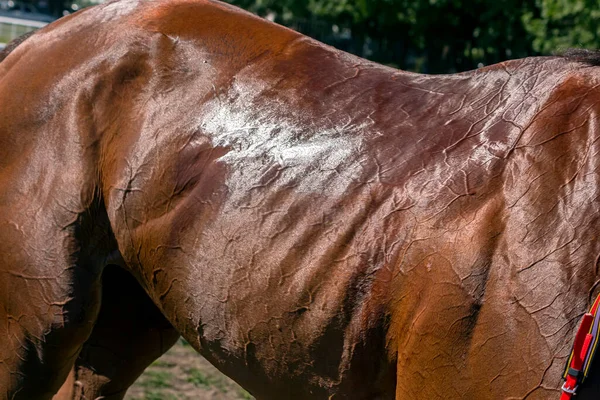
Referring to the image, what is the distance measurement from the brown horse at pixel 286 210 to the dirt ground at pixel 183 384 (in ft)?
5.15

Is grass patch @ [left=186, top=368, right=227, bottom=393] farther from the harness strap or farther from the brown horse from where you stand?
the harness strap

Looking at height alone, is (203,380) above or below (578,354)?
below

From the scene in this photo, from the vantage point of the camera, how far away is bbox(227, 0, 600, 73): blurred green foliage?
14.2 m

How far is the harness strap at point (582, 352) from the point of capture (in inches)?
63.2

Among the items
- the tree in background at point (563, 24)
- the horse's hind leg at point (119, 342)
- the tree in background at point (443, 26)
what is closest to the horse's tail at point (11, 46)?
the horse's hind leg at point (119, 342)

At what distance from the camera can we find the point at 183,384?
4738 millimetres

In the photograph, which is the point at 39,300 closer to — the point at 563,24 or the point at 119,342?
the point at 119,342

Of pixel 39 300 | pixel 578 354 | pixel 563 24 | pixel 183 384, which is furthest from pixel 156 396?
pixel 563 24

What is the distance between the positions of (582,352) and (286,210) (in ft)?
2.64

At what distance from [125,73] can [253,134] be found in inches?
20.2

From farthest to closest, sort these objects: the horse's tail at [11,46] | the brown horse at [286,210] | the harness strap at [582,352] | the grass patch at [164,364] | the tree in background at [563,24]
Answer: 1. the tree in background at [563,24]
2. the grass patch at [164,364]
3. the horse's tail at [11,46]
4. the brown horse at [286,210]
5. the harness strap at [582,352]

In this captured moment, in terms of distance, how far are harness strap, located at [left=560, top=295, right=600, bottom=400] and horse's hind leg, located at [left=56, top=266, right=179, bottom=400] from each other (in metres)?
1.67

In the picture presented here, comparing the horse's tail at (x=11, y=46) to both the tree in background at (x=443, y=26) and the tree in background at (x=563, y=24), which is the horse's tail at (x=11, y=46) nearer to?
the tree in background at (x=563, y=24)

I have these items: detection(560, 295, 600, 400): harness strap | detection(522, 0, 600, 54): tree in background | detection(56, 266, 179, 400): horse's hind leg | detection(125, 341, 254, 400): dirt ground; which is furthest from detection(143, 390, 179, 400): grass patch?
detection(522, 0, 600, 54): tree in background
